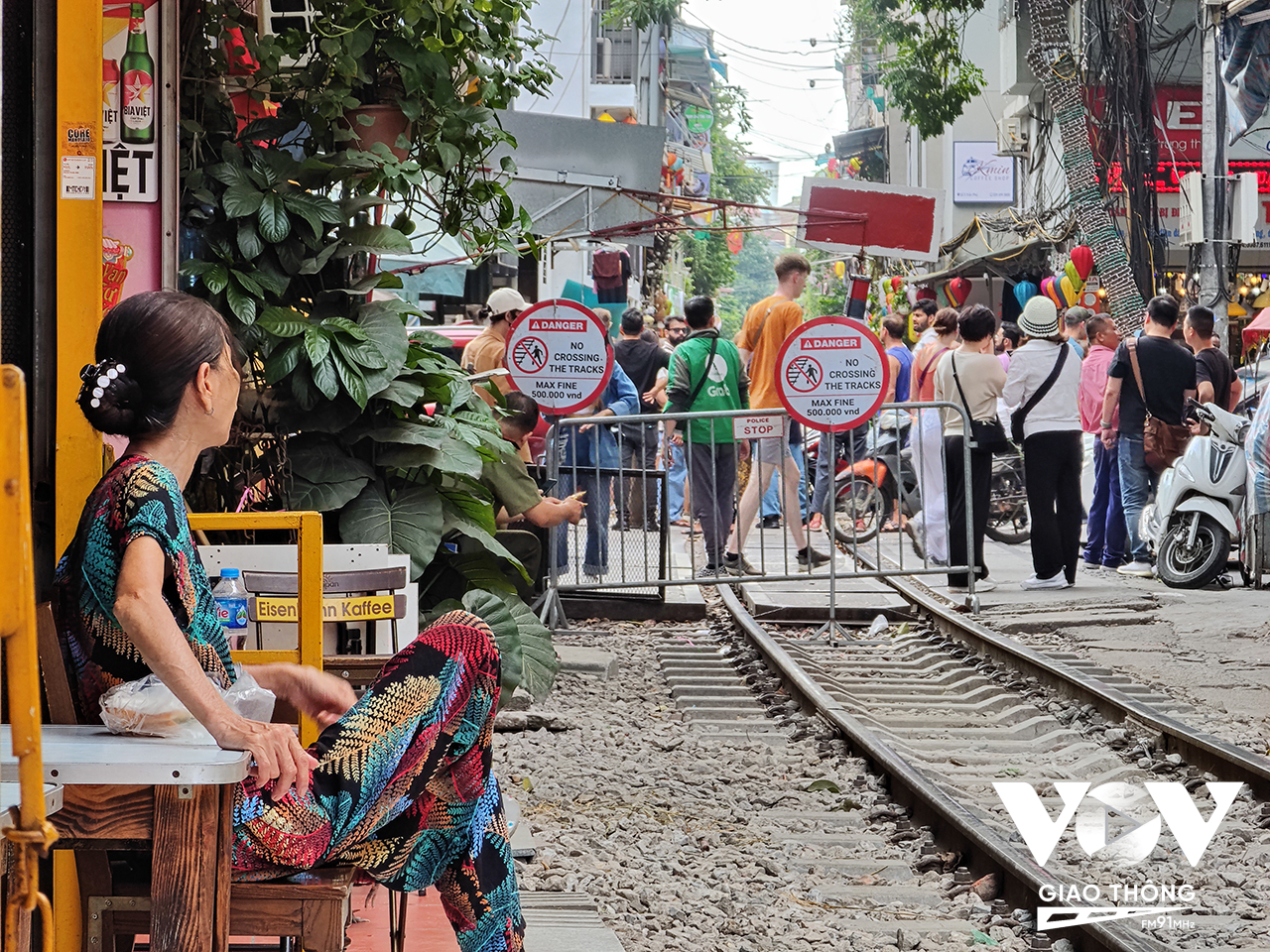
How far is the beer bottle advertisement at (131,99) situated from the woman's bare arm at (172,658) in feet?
8.04

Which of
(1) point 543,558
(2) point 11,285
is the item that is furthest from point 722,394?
(2) point 11,285

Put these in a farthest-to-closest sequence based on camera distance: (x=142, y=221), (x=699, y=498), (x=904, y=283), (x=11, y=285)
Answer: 1. (x=904, y=283)
2. (x=699, y=498)
3. (x=142, y=221)
4. (x=11, y=285)

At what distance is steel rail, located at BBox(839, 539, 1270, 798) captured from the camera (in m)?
6.14

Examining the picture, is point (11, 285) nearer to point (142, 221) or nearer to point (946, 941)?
point (142, 221)

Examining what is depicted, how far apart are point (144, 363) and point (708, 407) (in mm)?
9506

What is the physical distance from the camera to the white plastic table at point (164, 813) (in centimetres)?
232

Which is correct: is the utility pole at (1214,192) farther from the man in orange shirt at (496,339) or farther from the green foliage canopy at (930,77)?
the man in orange shirt at (496,339)

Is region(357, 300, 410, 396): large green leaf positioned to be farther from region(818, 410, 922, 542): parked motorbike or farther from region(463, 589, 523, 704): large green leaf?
region(818, 410, 922, 542): parked motorbike

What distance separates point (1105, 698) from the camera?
747 centimetres

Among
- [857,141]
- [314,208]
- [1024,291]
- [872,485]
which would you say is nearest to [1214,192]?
[872,485]

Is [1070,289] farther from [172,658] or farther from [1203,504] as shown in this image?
[172,658]

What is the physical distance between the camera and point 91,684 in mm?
2672

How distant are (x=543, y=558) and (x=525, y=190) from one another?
23.9 ft

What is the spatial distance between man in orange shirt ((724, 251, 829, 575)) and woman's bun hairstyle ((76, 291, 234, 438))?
867cm
